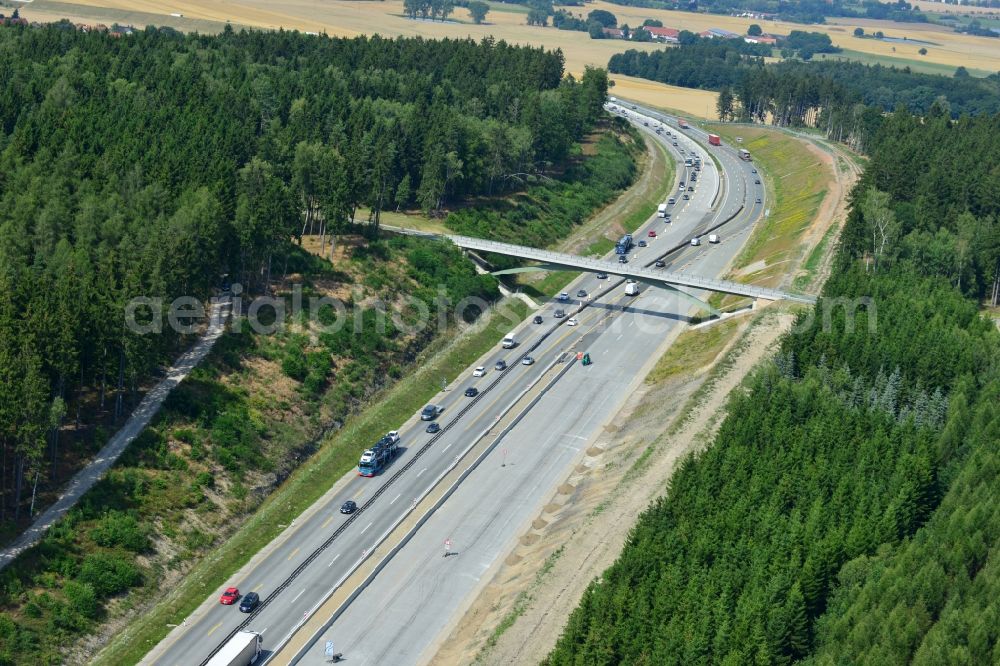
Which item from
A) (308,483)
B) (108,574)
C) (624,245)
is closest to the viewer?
(108,574)

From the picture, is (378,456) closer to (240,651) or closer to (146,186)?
(240,651)

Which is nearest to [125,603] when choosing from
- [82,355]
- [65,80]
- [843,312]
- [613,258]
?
[82,355]

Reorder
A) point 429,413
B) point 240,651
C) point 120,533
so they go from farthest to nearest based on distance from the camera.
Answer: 1. point 429,413
2. point 120,533
3. point 240,651

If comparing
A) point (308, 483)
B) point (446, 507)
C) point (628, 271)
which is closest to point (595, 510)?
point (446, 507)

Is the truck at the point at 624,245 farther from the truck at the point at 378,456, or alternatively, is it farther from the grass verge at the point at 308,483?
the truck at the point at 378,456

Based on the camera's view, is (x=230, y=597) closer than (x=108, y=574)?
No

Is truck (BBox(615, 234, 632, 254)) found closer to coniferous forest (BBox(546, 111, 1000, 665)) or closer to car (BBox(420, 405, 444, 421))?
coniferous forest (BBox(546, 111, 1000, 665))

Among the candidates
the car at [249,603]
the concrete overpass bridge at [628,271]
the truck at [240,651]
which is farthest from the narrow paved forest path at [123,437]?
the concrete overpass bridge at [628,271]
